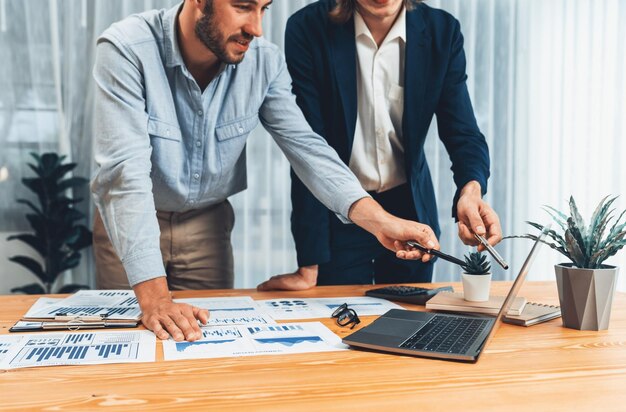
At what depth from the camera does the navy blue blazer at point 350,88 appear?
191 cm

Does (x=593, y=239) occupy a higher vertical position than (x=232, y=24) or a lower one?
lower

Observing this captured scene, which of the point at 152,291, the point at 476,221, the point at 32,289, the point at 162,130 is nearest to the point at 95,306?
the point at 152,291

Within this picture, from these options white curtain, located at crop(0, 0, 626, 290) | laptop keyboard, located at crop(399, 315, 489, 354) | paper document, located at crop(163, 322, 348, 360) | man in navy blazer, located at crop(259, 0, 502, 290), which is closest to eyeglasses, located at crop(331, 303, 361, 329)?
paper document, located at crop(163, 322, 348, 360)

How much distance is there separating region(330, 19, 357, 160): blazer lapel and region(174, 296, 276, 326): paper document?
2.23 feet

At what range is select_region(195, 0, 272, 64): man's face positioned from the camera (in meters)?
1.59

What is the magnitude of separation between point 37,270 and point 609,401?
308cm

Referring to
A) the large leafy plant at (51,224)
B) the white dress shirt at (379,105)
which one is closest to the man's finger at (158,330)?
the white dress shirt at (379,105)

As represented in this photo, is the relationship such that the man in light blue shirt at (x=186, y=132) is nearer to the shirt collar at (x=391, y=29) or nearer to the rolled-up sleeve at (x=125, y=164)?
the rolled-up sleeve at (x=125, y=164)

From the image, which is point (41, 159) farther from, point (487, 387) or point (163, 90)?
point (487, 387)

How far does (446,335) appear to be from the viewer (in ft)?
3.82

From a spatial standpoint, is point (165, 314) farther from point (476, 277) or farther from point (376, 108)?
point (376, 108)

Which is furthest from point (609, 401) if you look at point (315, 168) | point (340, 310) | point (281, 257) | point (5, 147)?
point (5, 147)

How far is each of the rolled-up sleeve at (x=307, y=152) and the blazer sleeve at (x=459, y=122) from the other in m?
0.42

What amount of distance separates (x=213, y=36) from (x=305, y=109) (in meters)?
0.42
